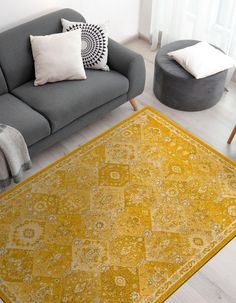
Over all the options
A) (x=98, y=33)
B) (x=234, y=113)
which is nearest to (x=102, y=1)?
(x=98, y=33)

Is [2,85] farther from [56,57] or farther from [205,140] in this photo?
[205,140]

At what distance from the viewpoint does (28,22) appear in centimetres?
332

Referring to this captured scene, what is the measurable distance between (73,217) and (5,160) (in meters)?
0.60

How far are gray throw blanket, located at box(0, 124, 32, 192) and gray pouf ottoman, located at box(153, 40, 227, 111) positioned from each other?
4.51ft

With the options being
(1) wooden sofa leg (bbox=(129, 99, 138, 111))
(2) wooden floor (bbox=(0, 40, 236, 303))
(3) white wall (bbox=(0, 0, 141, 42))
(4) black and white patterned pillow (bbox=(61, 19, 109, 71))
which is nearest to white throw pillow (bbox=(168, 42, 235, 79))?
(2) wooden floor (bbox=(0, 40, 236, 303))

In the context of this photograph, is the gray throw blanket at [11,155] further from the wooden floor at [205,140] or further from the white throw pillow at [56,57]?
the white throw pillow at [56,57]

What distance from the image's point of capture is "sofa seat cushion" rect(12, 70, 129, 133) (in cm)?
309

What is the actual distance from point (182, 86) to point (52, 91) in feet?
3.57

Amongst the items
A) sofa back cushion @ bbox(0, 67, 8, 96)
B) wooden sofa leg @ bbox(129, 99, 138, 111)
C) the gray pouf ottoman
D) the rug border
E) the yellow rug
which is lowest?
the yellow rug

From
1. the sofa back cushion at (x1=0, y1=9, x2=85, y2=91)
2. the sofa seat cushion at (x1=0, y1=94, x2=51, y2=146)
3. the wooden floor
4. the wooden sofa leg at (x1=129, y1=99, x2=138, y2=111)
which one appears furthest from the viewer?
the wooden sofa leg at (x1=129, y1=99, x2=138, y2=111)

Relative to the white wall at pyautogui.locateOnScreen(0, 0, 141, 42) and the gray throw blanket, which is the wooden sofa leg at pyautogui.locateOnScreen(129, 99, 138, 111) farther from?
the gray throw blanket

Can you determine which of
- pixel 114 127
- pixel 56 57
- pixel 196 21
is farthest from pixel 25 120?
pixel 196 21

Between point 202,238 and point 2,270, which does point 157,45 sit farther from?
point 2,270

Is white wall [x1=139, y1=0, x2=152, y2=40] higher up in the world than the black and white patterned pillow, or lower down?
lower down
